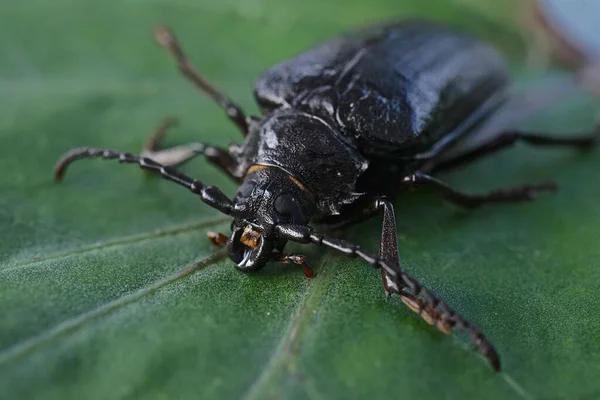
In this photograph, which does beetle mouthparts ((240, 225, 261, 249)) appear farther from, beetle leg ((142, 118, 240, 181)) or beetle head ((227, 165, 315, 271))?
beetle leg ((142, 118, 240, 181))

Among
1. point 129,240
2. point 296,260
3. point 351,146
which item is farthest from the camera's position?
point 351,146

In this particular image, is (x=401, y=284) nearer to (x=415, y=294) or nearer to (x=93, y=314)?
(x=415, y=294)

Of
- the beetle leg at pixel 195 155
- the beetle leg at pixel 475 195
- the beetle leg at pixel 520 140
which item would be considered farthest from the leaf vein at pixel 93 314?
the beetle leg at pixel 520 140

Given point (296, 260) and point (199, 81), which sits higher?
point (199, 81)

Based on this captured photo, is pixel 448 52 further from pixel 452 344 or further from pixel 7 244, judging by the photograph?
pixel 7 244

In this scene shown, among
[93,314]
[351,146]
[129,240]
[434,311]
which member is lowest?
[129,240]

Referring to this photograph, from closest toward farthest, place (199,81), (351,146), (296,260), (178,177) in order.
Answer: (296,260), (178,177), (351,146), (199,81)

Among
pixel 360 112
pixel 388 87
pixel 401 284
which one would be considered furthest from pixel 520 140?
pixel 401 284

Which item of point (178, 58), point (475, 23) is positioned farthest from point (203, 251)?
point (475, 23)
